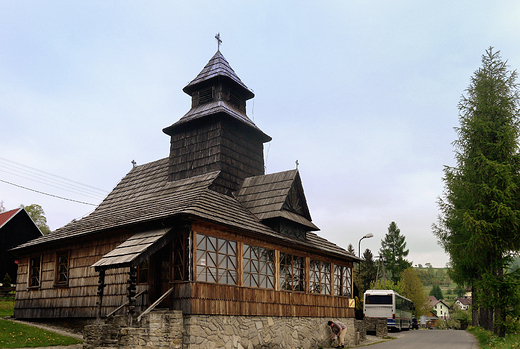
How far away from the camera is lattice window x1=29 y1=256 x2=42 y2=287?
2128 centimetres

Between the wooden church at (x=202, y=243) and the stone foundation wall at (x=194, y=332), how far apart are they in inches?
15.3

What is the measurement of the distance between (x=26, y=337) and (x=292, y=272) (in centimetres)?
1043

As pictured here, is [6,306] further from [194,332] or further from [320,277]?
[320,277]

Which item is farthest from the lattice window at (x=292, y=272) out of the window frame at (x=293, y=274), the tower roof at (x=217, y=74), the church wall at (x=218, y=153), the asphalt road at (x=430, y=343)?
the tower roof at (x=217, y=74)

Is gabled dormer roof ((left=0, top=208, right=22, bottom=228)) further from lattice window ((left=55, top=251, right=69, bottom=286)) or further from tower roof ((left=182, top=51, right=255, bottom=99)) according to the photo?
tower roof ((left=182, top=51, right=255, bottom=99))

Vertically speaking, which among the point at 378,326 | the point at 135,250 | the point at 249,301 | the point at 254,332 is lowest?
the point at 378,326

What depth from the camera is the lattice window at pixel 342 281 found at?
24.3 meters

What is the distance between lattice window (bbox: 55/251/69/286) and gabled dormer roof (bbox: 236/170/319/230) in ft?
26.0

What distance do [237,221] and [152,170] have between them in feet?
34.1

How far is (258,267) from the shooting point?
18094mm

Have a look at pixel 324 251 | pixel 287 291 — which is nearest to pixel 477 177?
pixel 324 251

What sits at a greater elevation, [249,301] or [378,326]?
[249,301]

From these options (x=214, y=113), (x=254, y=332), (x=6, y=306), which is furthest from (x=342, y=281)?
(x=6, y=306)

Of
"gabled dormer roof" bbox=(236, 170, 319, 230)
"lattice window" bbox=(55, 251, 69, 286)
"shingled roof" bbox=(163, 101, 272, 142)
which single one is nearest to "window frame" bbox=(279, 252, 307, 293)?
"gabled dormer roof" bbox=(236, 170, 319, 230)
